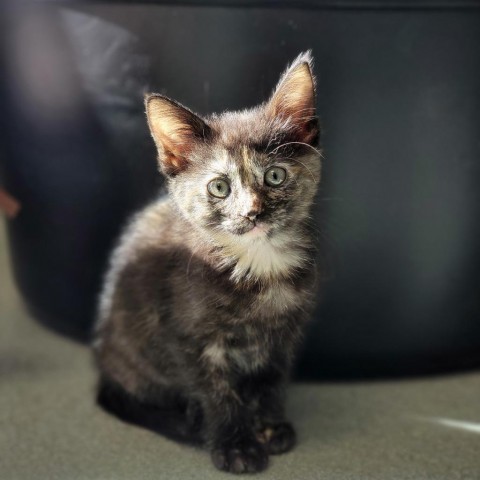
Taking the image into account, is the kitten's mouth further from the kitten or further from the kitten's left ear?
the kitten's left ear

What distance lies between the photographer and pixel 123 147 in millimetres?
1659

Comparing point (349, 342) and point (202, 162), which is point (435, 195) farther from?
point (202, 162)

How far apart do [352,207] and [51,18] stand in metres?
0.77

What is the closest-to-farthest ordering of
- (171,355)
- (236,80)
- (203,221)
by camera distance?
(203,221) < (171,355) < (236,80)

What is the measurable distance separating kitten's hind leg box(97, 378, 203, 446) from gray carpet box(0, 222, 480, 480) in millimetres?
20

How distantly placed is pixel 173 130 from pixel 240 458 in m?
0.61

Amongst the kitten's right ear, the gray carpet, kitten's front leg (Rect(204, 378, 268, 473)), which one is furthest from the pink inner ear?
the gray carpet

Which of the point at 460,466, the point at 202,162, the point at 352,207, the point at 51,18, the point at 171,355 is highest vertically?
the point at 51,18

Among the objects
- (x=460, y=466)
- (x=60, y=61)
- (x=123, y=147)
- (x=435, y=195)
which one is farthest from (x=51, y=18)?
(x=460, y=466)

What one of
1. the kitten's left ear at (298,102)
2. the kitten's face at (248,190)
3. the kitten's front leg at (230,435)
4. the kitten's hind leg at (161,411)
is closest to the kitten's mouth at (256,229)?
the kitten's face at (248,190)

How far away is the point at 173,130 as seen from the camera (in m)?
1.28

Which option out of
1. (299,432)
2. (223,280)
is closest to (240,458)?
(299,432)

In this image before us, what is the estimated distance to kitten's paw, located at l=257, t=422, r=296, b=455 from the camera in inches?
56.5

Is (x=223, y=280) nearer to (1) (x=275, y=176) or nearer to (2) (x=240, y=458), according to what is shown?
(1) (x=275, y=176)
